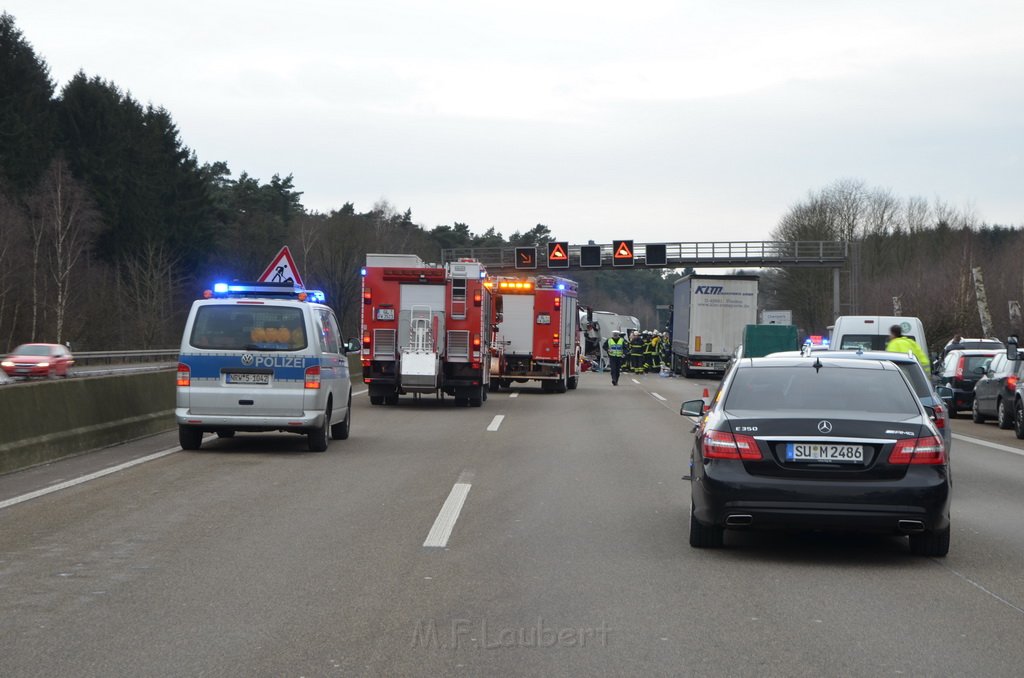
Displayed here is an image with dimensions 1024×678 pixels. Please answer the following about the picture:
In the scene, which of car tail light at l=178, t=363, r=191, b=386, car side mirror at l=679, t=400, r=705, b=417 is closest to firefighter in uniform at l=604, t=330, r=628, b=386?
car tail light at l=178, t=363, r=191, b=386

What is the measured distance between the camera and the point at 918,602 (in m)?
7.25

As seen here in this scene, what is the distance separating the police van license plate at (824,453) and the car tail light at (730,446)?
0.22 metres

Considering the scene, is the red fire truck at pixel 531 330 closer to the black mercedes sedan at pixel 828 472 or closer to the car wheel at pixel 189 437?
the car wheel at pixel 189 437

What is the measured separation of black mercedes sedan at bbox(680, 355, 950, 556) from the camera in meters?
8.25

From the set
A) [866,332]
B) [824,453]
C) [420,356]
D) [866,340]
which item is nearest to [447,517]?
[824,453]

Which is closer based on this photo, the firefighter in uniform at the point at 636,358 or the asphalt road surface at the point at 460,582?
the asphalt road surface at the point at 460,582

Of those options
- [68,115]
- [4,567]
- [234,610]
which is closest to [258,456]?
[4,567]

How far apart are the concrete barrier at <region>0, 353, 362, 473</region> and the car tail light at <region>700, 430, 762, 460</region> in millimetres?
7545

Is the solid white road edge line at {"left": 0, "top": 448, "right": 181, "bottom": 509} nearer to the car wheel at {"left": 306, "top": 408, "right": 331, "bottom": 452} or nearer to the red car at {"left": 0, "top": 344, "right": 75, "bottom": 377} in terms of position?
the car wheel at {"left": 306, "top": 408, "right": 331, "bottom": 452}

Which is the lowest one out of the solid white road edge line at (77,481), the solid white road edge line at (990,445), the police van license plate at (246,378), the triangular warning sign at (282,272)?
the solid white road edge line at (990,445)

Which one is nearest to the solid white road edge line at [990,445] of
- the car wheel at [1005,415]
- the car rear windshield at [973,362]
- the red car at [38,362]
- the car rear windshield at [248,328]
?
the car wheel at [1005,415]

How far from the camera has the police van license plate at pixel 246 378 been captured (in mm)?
15211

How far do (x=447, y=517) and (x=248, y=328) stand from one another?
5.93m

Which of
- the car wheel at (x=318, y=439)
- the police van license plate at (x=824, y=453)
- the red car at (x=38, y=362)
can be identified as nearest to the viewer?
the police van license plate at (x=824, y=453)
